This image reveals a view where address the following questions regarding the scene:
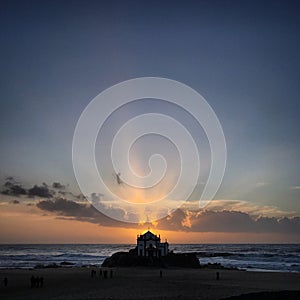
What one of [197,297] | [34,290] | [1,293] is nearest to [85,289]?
[34,290]

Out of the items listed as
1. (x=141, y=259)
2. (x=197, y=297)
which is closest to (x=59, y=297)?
(x=197, y=297)

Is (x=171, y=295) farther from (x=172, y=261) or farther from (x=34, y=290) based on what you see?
(x=172, y=261)

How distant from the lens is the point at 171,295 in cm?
3284

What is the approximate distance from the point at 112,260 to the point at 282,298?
6263 cm

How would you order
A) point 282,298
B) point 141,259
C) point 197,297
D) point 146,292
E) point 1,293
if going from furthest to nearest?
point 141,259 → point 1,293 → point 146,292 → point 197,297 → point 282,298

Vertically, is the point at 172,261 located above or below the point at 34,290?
above

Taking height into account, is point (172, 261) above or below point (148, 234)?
below

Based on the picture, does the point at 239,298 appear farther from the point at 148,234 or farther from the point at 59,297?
the point at 148,234

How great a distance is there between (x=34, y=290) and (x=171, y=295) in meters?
14.0

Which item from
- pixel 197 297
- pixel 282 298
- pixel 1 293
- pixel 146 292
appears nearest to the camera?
pixel 282 298

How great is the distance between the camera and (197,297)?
31.2 meters

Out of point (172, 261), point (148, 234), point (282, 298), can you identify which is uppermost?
point (148, 234)

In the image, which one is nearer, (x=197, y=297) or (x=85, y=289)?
(x=197, y=297)

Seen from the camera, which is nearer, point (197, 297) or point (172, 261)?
point (197, 297)
